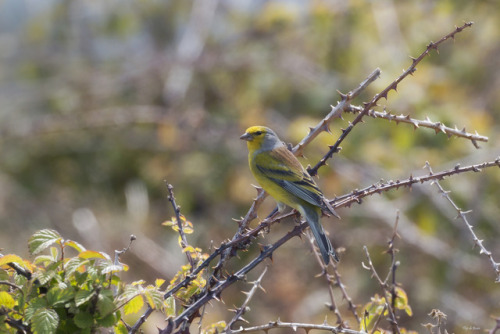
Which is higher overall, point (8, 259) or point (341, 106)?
point (341, 106)

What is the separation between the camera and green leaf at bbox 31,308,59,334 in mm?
1965

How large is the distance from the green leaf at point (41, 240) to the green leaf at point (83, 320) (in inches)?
9.6

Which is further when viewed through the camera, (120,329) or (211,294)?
(211,294)

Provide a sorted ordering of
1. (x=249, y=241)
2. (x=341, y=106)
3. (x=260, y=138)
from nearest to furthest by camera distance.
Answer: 1. (x=249, y=241)
2. (x=341, y=106)
3. (x=260, y=138)

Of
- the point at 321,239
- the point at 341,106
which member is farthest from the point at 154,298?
the point at 321,239

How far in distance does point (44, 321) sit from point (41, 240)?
0.28 meters

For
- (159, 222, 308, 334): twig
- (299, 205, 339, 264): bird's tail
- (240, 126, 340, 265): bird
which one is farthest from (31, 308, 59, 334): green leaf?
(240, 126, 340, 265): bird

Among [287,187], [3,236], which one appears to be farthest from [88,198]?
[287,187]

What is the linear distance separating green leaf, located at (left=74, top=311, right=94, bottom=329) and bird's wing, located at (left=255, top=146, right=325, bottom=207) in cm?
208

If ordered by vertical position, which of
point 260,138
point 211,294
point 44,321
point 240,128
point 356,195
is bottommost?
point 44,321

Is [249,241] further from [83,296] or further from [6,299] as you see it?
[6,299]

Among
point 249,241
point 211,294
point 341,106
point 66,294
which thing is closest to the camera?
point 66,294

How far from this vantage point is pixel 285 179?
4637 mm

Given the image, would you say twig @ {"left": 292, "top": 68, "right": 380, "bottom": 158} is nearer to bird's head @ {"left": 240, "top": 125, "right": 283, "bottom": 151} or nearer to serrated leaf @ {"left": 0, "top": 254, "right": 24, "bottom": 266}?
serrated leaf @ {"left": 0, "top": 254, "right": 24, "bottom": 266}
